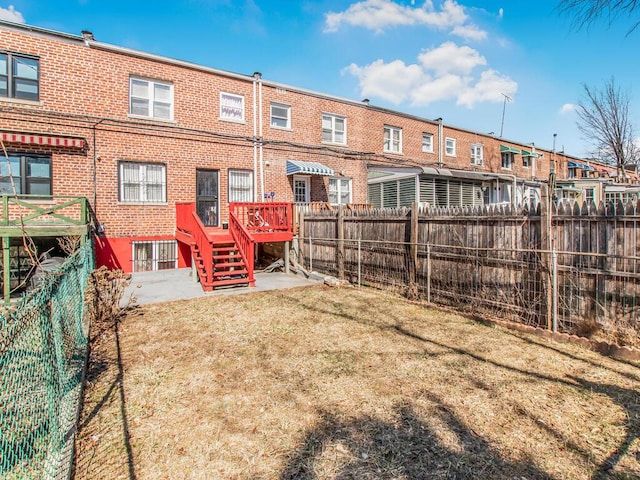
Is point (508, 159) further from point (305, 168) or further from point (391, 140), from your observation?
point (305, 168)

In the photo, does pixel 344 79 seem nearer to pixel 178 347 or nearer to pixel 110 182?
pixel 110 182

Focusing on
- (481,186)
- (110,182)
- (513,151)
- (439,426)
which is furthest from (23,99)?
(513,151)

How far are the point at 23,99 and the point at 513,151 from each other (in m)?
26.2

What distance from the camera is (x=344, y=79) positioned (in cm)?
1841

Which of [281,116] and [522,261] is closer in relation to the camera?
[522,261]

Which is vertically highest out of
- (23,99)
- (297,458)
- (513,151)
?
(513,151)

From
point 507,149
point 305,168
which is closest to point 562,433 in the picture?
point 305,168

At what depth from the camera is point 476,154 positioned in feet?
76.4

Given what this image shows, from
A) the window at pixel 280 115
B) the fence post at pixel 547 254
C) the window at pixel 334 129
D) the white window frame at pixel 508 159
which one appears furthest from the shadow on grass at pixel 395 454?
the white window frame at pixel 508 159

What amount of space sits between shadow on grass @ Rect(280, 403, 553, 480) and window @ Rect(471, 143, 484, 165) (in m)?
22.5

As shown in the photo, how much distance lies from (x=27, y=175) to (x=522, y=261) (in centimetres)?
1311

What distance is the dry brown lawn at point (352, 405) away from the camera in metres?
2.84

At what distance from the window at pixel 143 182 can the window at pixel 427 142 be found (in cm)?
1402

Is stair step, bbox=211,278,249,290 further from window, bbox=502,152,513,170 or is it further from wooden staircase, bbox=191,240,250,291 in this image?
window, bbox=502,152,513,170
